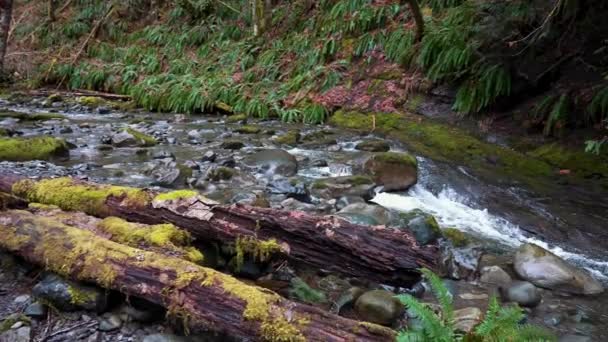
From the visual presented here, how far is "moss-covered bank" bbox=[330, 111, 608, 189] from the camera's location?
6422mm

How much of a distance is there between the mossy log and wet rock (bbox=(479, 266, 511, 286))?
97cm

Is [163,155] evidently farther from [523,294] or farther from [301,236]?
[523,294]

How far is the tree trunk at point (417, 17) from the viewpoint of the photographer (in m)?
9.75

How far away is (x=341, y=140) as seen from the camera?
8.43 m

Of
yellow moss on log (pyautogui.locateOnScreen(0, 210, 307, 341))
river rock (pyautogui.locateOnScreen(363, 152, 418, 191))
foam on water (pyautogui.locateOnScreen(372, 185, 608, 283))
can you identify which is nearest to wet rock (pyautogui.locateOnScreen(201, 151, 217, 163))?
river rock (pyautogui.locateOnScreen(363, 152, 418, 191))

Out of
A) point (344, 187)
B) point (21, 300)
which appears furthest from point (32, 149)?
point (21, 300)

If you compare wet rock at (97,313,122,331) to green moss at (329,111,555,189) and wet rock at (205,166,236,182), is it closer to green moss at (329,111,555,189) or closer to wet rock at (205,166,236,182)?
wet rock at (205,166,236,182)

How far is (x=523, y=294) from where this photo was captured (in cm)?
344

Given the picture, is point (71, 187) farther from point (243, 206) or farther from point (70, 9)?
point (70, 9)

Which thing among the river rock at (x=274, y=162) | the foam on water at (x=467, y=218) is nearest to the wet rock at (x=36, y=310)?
the foam on water at (x=467, y=218)

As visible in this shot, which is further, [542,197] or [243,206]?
[542,197]

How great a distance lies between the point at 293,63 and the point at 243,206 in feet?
33.7

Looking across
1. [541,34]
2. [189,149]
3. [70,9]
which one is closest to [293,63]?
[189,149]

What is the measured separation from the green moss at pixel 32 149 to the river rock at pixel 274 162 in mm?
2777
